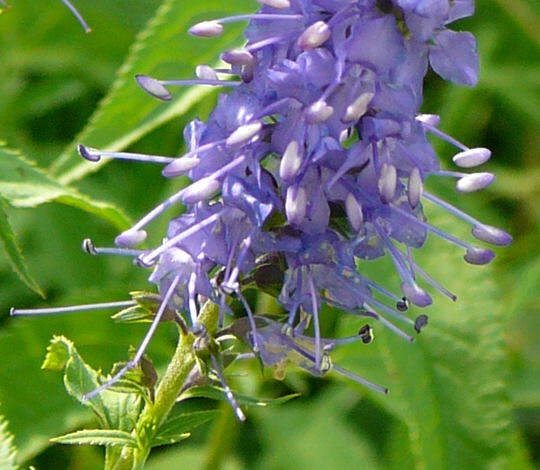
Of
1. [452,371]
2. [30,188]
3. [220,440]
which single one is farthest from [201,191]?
[220,440]

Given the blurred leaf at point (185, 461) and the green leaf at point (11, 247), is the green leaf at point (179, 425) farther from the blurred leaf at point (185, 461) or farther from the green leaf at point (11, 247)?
the blurred leaf at point (185, 461)

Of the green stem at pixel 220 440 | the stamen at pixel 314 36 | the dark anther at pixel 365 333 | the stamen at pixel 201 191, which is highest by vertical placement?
the stamen at pixel 314 36

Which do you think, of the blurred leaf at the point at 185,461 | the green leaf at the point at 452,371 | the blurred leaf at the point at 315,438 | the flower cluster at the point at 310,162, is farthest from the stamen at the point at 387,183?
the blurred leaf at the point at 315,438

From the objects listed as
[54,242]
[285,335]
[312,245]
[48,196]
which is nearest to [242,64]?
[312,245]

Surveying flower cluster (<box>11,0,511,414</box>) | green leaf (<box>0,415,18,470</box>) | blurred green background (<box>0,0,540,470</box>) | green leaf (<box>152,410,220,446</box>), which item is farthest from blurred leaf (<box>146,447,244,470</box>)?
flower cluster (<box>11,0,511,414</box>)

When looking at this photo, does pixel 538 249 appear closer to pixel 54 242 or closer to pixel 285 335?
pixel 54 242
